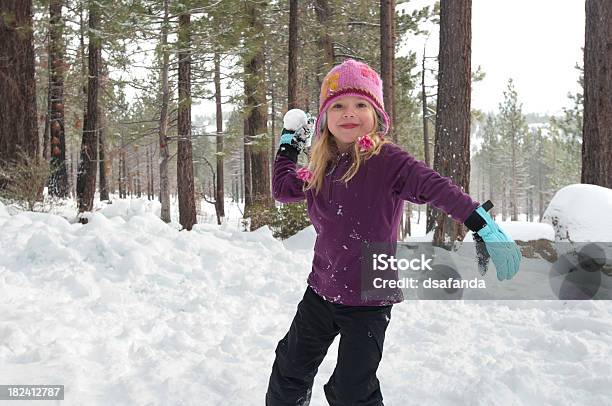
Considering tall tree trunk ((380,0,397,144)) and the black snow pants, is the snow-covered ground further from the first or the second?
tall tree trunk ((380,0,397,144))

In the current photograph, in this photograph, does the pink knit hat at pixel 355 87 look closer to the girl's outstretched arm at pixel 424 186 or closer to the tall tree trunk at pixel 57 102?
the girl's outstretched arm at pixel 424 186

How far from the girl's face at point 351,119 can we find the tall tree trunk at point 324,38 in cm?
1152

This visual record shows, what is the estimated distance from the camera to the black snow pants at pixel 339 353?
6.05 ft

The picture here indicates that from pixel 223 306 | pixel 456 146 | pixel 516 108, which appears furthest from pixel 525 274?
pixel 516 108

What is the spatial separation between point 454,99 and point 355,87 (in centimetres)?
505

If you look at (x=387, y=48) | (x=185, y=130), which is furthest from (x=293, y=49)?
(x=185, y=130)

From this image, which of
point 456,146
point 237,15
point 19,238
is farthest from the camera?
point 237,15

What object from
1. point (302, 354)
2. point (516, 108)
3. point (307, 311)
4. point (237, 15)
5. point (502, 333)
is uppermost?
point (516, 108)

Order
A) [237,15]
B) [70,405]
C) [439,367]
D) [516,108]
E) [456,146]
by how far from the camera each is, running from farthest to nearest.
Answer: [516,108] → [237,15] → [456,146] → [439,367] → [70,405]

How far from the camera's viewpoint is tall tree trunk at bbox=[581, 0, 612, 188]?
232 inches

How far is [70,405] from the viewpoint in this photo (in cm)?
226

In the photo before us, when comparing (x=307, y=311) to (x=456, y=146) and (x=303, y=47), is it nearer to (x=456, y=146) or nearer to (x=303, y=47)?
(x=456, y=146)

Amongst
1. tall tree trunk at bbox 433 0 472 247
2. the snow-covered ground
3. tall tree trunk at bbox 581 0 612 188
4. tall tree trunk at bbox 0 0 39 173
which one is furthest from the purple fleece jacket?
tall tree trunk at bbox 0 0 39 173

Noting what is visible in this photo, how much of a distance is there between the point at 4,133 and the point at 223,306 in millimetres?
6599
